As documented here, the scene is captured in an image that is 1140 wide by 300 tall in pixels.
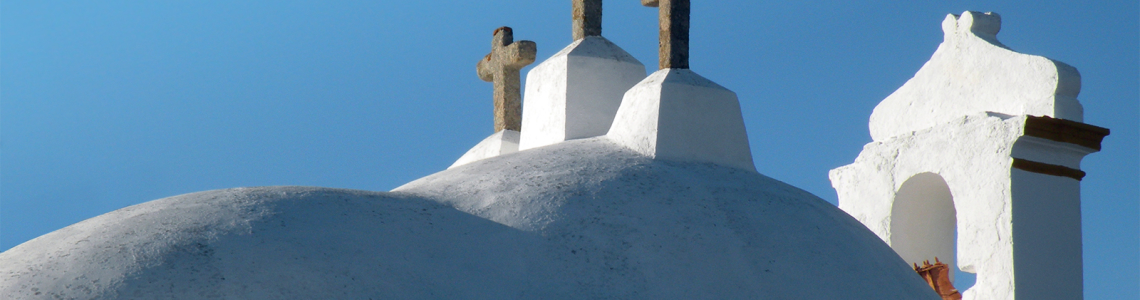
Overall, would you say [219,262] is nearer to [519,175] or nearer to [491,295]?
[491,295]

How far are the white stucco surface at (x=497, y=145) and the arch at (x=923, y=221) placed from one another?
2.70 m

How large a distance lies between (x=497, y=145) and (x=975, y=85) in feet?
10.8

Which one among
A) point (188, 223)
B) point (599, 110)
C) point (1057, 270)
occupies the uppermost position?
point (599, 110)

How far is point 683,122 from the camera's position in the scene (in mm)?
5227

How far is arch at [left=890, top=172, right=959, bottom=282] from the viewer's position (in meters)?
7.09

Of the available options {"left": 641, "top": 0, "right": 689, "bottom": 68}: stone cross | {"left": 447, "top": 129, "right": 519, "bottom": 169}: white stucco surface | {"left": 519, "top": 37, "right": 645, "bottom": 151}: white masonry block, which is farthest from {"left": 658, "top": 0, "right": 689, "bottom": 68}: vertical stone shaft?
{"left": 447, "top": 129, "right": 519, "bottom": 169}: white stucco surface

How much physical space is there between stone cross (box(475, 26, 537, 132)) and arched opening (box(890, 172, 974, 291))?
2743mm

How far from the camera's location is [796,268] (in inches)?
174

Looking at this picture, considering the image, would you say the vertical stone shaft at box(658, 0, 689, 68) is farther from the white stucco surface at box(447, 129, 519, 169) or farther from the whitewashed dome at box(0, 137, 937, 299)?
the white stucco surface at box(447, 129, 519, 169)

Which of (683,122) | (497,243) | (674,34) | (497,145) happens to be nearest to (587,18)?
(674,34)

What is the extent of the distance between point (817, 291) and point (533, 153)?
5.28ft

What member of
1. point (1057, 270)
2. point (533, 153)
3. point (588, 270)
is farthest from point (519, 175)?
point (1057, 270)

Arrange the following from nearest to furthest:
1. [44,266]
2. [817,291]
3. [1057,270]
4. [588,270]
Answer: [44,266] → [588,270] → [817,291] → [1057,270]

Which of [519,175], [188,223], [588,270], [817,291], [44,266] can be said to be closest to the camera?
[44,266]
